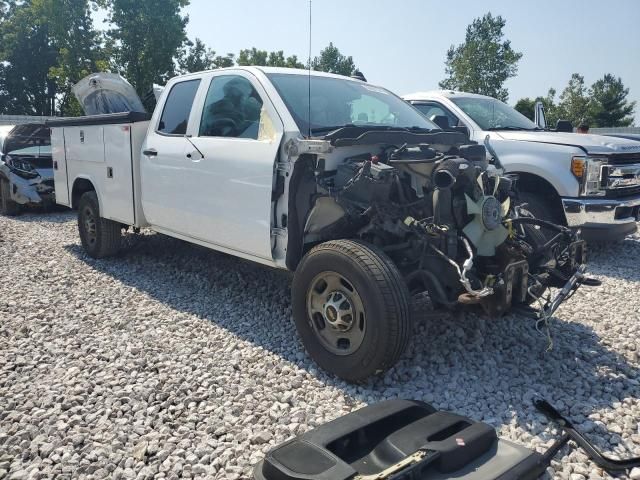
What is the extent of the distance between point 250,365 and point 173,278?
246cm

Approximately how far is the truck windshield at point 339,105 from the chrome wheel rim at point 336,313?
46.5 inches

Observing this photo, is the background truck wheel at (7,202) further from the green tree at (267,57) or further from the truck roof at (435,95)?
the green tree at (267,57)

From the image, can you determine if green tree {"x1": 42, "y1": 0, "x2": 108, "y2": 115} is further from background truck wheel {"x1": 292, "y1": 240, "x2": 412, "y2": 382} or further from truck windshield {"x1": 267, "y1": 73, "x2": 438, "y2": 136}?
background truck wheel {"x1": 292, "y1": 240, "x2": 412, "y2": 382}

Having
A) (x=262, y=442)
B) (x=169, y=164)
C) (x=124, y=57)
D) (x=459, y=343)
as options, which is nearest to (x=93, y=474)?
(x=262, y=442)

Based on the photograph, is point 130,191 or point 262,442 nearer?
point 262,442

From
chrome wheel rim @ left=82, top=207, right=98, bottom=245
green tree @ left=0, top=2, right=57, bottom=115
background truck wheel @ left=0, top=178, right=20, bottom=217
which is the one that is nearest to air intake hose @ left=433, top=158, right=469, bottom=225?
chrome wheel rim @ left=82, top=207, right=98, bottom=245

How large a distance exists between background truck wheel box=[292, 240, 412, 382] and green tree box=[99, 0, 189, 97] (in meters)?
23.1

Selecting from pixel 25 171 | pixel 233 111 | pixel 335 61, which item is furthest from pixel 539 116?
pixel 335 61

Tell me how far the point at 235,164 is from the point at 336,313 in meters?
1.57

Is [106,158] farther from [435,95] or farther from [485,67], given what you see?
[485,67]

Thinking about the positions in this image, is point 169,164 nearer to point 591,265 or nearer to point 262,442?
point 262,442

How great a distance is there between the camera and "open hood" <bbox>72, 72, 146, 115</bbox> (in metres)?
7.70

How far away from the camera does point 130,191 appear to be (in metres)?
5.74

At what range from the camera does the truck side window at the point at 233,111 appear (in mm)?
4297
